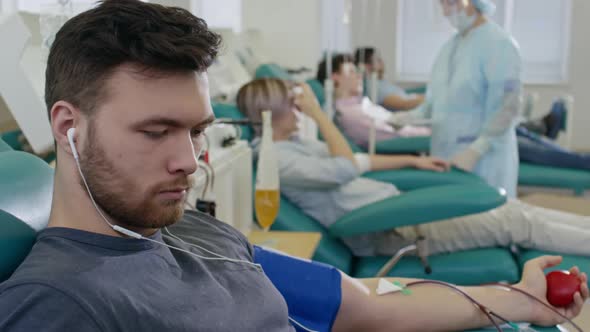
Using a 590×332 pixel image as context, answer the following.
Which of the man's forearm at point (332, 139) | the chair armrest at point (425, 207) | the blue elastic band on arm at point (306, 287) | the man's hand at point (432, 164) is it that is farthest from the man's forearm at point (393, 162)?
the blue elastic band on arm at point (306, 287)

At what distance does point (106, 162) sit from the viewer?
0.81 meters

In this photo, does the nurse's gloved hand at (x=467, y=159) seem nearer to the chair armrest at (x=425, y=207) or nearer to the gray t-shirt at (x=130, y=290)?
the chair armrest at (x=425, y=207)

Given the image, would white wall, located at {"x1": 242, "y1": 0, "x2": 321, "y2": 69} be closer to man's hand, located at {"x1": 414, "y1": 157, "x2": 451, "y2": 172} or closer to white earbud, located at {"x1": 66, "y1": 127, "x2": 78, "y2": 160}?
man's hand, located at {"x1": 414, "y1": 157, "x2": 451, "y2": 172}

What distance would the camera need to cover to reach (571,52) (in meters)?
5.02

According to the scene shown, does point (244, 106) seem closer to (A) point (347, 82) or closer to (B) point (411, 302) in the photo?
(B) point (411, 302)

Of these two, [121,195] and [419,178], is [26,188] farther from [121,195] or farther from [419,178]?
[419,178]

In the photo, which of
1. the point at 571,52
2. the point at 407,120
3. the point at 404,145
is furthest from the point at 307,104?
the point at 571,52

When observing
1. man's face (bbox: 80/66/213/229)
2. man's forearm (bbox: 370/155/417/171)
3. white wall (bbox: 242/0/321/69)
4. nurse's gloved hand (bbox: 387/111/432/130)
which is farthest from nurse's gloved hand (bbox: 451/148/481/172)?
white wall (bbox: 242/0/321/69)

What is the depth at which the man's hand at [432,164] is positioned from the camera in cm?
263

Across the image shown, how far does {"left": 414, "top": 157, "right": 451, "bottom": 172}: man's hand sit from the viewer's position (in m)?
2.63

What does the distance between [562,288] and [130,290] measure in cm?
84

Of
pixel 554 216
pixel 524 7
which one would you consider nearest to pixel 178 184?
pixel 554 216

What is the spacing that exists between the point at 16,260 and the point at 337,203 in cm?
153

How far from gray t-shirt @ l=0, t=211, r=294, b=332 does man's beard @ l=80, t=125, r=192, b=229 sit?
0.11 ft
